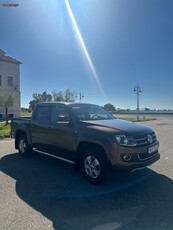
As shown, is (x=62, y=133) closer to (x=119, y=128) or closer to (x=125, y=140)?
(x=119, y=128)

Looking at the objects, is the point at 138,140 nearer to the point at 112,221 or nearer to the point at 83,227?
the point at 112,221

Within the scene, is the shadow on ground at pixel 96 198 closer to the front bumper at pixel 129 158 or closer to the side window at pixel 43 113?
the front bumper at pixel 129 158

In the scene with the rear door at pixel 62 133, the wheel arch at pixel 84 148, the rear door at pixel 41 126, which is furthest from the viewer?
the rear door at pixel 41 126

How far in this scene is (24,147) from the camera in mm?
7969

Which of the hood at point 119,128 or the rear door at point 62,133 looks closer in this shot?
the hood at point 119,128

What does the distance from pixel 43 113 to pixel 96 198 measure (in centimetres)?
355

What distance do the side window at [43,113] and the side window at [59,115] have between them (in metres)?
0.29

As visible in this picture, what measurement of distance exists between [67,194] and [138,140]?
194cm

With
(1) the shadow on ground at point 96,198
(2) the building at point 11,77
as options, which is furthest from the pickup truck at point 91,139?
(2) the building at point 11,77

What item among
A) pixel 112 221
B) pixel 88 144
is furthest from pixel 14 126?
pixel 112 221

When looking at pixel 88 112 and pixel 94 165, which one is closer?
pixel 94 165

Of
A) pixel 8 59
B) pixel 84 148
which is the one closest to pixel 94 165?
pixel 84 148

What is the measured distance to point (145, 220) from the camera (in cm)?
362

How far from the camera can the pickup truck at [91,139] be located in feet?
16.1
